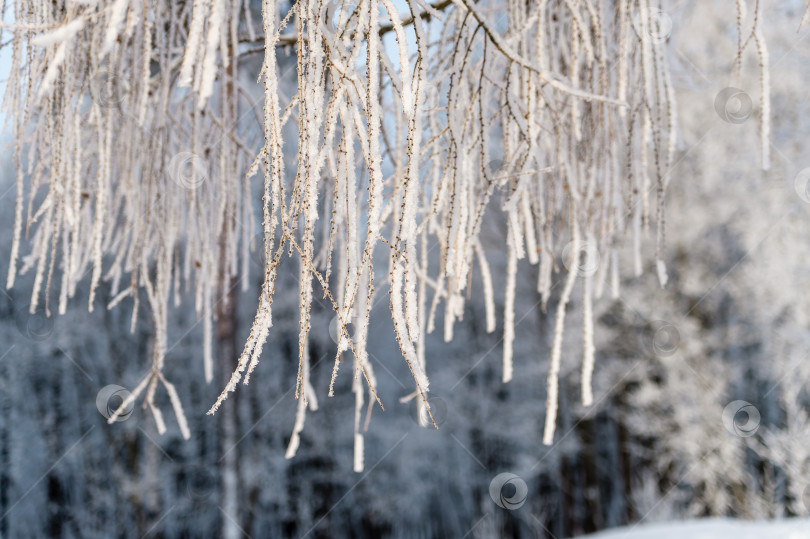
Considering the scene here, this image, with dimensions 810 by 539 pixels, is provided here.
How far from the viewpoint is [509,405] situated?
5852 millimetres

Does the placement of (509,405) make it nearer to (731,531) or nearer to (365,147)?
(731,531)

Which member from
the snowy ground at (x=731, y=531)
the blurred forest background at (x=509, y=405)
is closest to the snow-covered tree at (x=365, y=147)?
the snowy ground at (x=731, y=531)

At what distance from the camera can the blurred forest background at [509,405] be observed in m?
4.52

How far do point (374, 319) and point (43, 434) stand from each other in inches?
121

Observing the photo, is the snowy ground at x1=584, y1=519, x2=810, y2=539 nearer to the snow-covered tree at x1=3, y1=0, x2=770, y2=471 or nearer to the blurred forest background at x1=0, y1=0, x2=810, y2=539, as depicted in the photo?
the blurred forest background at x1=0, y1=0, x2=810, y2=539

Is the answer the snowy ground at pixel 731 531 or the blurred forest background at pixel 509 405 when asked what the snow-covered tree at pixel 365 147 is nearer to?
the snowy ground at pixel 731 531

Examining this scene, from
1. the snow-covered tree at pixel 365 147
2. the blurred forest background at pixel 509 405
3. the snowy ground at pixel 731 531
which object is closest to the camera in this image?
the snow-covered tree at pixel 365 147

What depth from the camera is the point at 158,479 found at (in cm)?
542

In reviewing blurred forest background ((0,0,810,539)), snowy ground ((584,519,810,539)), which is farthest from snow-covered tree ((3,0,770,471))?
blurred forest background ((0,0,810,539))

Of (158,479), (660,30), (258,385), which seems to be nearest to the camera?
(660,30)

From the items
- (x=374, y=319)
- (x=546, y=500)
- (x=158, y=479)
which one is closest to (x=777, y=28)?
(x=374, y=319)

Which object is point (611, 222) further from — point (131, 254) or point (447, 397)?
point (447, 397)

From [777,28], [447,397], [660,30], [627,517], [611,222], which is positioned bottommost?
[627,517]

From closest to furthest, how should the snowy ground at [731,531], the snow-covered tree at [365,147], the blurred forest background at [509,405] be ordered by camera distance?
the snow-covered tree at [365,147] → the snowy ground at [731,531] → the blurred forest background at [509,405]
